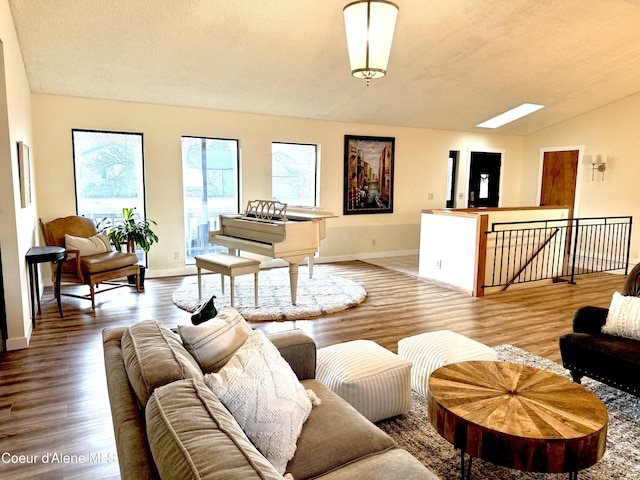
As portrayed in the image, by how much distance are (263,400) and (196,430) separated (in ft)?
1.70

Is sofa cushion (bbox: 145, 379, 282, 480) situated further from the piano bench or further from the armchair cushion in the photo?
the armchair cushion

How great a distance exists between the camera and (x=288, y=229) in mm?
4664

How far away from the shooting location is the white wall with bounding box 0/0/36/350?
3396mm

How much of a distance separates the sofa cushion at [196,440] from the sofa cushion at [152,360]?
3.7 inches

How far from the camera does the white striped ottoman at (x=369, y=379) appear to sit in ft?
7.77

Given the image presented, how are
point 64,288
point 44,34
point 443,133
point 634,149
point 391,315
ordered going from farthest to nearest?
point 443,133 < point 634,149 < point 64,288 < point 391,315 < point 44,34

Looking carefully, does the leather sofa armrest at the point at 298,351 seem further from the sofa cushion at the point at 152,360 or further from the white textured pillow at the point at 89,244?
the white textured pillow at the point at 89,244

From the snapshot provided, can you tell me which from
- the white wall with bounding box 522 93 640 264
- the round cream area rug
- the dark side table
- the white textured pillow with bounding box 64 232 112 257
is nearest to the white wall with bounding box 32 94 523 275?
the white textured pillow with bounding box 64 232 112 257

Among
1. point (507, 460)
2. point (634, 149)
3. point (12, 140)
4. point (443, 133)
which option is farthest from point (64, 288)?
point (634, 149)

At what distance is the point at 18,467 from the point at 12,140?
103 inches

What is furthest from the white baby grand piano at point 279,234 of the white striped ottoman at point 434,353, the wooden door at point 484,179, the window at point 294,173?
the wooden door at point 484,179

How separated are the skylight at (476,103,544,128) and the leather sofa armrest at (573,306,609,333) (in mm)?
5568

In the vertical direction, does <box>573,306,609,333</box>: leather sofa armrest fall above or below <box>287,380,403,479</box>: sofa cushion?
above

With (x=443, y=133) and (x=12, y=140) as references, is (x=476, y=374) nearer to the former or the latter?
(x=12, y=140)
